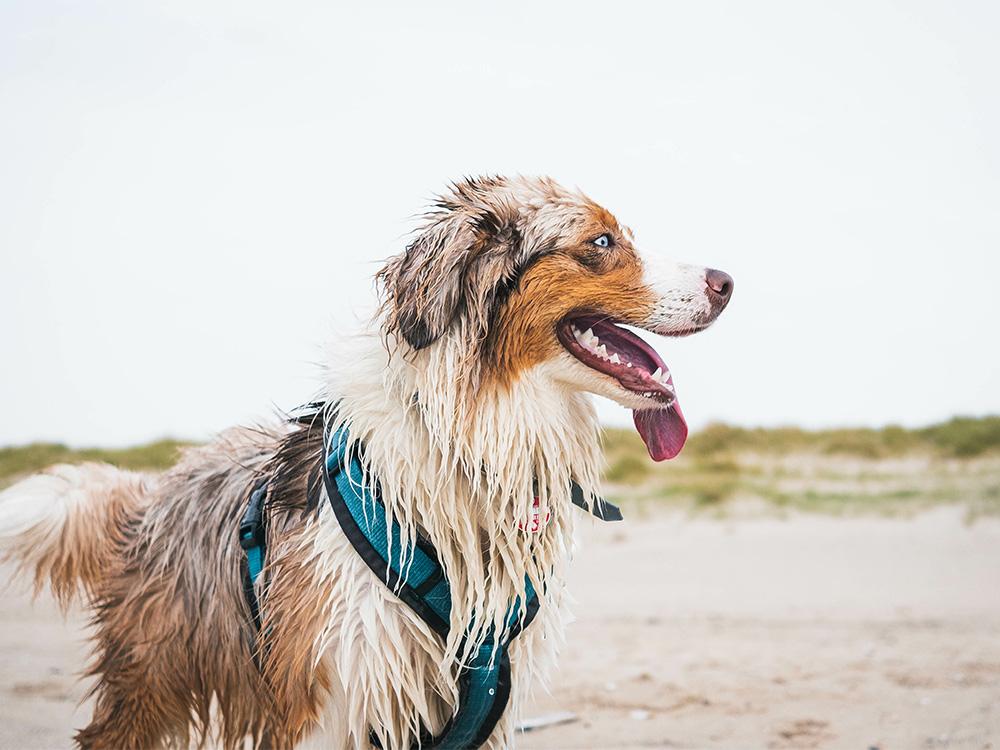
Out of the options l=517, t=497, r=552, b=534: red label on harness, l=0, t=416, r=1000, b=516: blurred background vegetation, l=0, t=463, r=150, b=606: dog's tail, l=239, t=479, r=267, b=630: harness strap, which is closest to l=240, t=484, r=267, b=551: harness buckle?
l=239, t=479, r=267, b=630: harness strap

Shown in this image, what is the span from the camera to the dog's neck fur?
3051 mm

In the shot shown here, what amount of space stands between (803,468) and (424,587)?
1456 centimetres

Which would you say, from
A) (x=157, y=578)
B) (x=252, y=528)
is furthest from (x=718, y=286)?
(x=157, y=578)

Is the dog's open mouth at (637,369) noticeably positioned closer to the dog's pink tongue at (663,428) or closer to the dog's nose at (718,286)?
the dog's pink tongue at (663,428)

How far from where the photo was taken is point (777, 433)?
1773 cm

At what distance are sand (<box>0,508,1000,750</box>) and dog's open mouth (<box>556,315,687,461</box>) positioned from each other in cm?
262

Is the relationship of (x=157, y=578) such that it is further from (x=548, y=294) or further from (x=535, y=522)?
(x=548, y=294)

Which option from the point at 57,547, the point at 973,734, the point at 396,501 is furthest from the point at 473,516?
the point at 973,734

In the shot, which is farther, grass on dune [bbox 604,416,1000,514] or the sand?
grass on dune [bbox 604,416,1000,514]

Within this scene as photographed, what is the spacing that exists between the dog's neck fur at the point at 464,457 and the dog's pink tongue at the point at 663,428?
296mm

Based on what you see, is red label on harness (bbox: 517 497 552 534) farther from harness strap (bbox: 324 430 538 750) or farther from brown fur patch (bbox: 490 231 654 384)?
brown fur patch (bbox: 490 231 654 384)

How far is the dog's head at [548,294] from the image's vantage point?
305 centimetres

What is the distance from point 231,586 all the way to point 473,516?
3.25 ft

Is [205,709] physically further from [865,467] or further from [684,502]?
[865,467]
